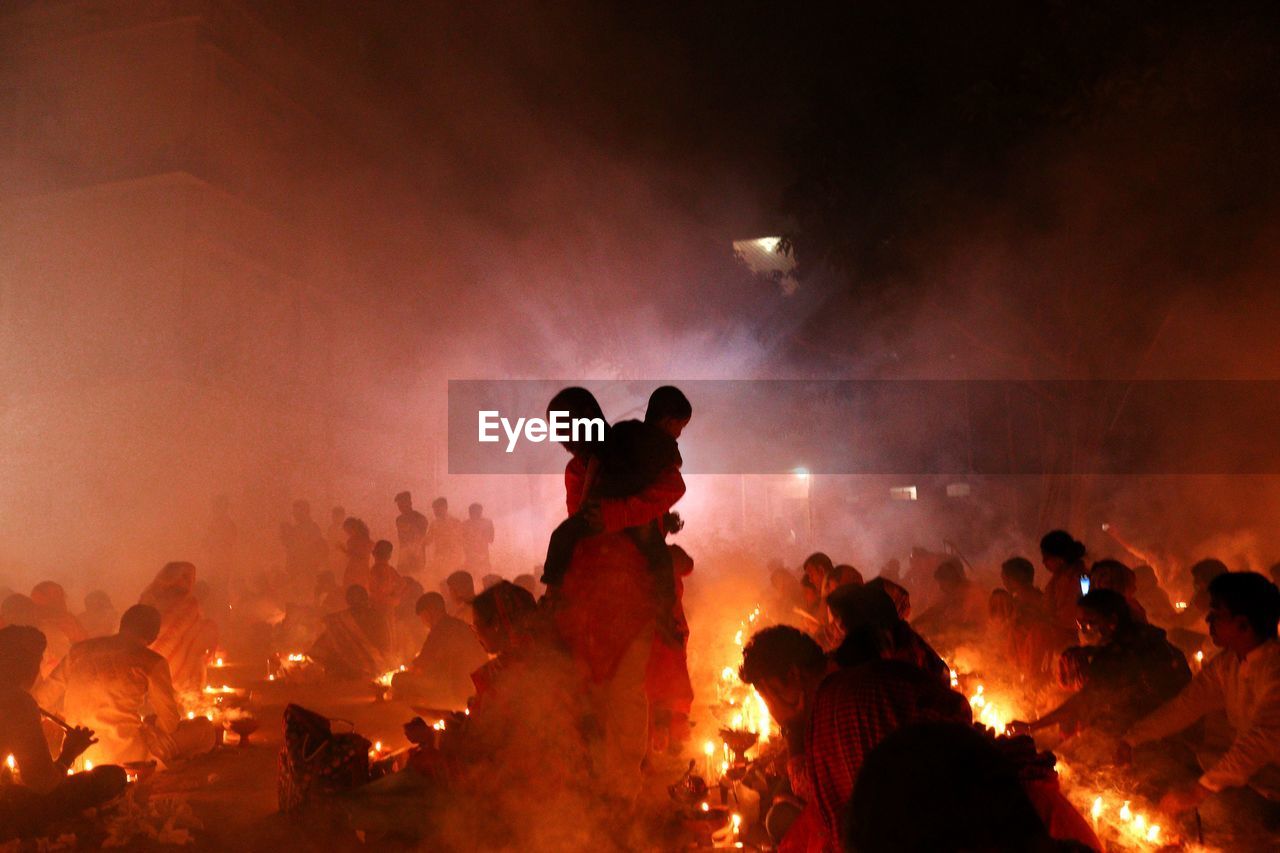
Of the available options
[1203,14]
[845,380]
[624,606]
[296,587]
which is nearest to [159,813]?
[624,606]

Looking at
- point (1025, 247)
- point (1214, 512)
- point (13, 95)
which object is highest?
point (13, 95)

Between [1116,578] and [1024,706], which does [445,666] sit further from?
[1116,578]

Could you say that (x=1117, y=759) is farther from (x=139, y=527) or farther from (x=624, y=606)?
(x=139, y=527)

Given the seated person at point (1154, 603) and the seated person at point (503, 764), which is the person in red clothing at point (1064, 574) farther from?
the seated person at point (503, 764)

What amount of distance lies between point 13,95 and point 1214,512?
1824 centimetres

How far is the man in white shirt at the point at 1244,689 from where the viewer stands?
3662mm

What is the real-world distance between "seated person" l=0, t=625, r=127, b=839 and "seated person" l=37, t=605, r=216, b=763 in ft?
2.80

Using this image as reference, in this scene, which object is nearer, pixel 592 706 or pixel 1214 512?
pixel 592 706

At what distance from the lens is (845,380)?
45.6ft

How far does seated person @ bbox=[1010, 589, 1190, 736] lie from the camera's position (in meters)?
4.52

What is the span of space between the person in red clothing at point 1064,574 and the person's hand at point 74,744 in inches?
219
